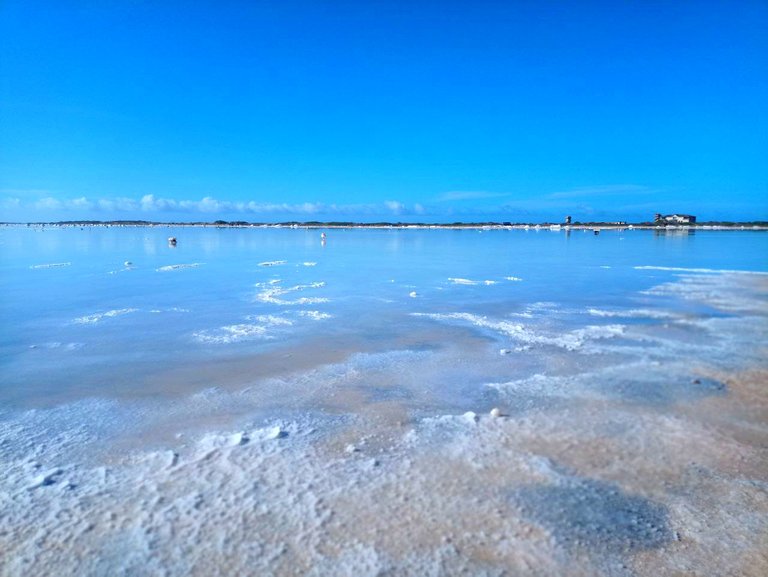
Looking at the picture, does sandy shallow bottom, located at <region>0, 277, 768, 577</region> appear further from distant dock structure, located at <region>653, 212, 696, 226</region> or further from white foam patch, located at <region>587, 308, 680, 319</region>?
distant dock structure, located at <region>653, 212, 696, 226</region>

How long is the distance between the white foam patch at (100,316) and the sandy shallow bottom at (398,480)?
5950 millimetres

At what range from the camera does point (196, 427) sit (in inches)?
217

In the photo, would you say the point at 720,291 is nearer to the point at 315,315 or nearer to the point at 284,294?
the point at 315,315

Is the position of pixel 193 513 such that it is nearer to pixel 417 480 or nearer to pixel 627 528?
pixel 417 480

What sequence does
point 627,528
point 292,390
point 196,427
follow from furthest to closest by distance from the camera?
point 292,390
point 196,427
point 627,528

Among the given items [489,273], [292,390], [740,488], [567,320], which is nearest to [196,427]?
[292,390]

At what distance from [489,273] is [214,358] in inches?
667

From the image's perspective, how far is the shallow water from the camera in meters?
3.56

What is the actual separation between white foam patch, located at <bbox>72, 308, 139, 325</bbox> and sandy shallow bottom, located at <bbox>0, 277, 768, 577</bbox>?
234 inches

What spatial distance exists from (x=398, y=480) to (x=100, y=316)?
33.7 ft

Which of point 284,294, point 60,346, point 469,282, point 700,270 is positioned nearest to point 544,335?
point 284,294

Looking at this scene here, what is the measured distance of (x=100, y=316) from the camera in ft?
39.3

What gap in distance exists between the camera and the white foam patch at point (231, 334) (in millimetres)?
9516

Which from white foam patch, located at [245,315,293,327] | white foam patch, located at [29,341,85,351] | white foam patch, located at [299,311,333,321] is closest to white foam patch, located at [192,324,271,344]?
white foam patch, located at [245,315,293,327]
